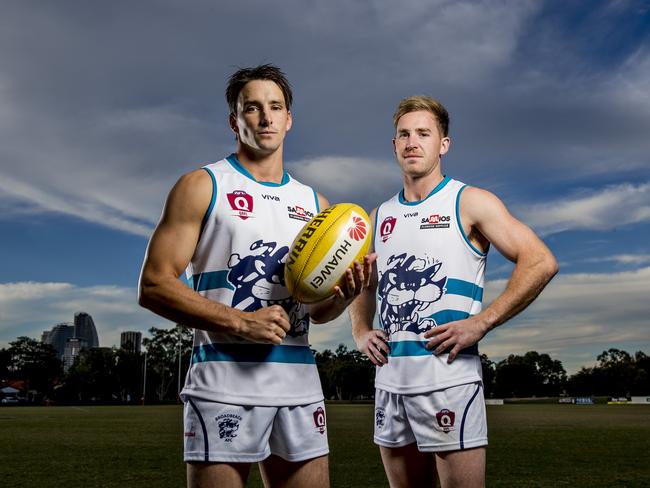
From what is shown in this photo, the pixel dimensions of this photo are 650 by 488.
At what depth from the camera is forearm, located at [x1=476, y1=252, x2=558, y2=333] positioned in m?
4.29

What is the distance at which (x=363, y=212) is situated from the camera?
402cm

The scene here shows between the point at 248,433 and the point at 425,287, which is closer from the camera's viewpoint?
the point at 248,433

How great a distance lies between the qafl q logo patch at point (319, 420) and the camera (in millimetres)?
3623

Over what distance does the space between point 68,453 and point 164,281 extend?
42.6 feet

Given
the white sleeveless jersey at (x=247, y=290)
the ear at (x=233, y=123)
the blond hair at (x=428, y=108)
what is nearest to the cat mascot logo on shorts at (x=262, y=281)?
the white sleeveless jersey at (x=247, y=290)

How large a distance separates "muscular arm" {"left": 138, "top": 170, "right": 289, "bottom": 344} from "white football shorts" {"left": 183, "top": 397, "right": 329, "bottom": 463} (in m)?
→ 0.42

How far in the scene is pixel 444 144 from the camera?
16.8 feet

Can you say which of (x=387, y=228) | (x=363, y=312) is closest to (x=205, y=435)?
(x=363, y=312)

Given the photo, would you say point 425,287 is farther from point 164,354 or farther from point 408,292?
point 164,354

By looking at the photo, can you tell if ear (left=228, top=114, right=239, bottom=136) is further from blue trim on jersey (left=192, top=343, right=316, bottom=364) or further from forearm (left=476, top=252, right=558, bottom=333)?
forearm (left=476, top=252, right=558, bottom=333)

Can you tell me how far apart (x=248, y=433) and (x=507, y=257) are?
2199 millimetres

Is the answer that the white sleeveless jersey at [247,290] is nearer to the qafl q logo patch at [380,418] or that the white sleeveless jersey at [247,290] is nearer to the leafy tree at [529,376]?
the qafl q logo patch at [380,418]

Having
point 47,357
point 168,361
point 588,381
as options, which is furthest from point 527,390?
point 47,357

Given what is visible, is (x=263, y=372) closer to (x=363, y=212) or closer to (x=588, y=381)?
(x=363, y=212)
